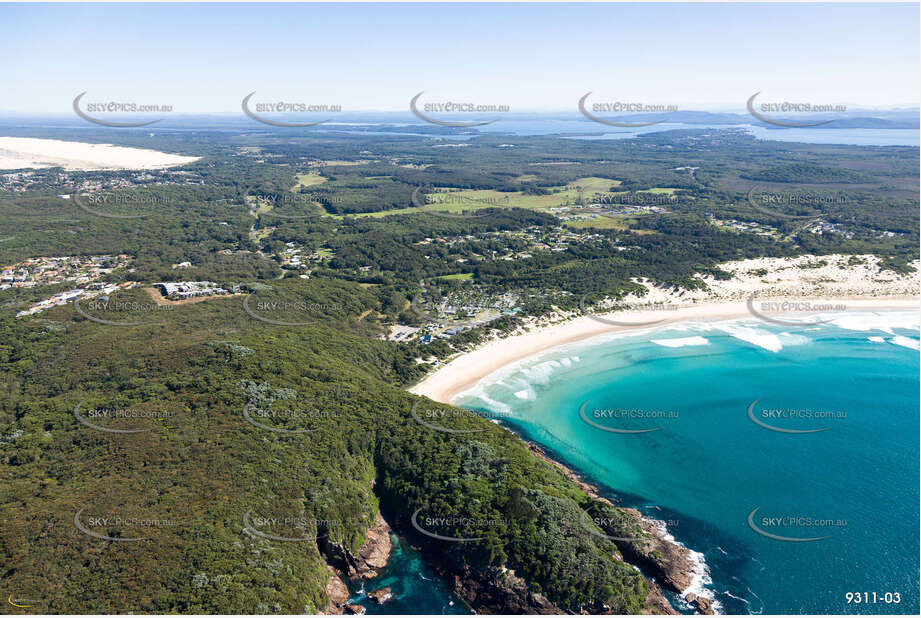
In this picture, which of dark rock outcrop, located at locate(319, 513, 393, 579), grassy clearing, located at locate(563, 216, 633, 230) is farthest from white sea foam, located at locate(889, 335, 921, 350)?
dark rock outcrop, located at locate(319, 513, 393, 579)

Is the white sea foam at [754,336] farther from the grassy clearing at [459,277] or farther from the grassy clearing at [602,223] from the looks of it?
the grassy clearing at [602,223]

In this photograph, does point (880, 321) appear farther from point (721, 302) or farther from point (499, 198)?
point (499, 198)

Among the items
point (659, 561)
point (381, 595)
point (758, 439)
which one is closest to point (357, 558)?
point (381, 595)

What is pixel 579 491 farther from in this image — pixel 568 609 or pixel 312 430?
pixel 312 430

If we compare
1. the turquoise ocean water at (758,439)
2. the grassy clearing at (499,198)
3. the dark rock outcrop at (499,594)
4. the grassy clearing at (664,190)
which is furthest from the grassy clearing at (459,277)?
the grassy clearing at (664,190)

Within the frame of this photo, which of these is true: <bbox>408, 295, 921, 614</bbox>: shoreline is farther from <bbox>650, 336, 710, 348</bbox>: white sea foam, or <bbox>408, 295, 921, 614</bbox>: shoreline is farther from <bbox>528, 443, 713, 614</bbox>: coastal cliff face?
<bbox>650, 336, 710, 348</bbox>: white sea foam

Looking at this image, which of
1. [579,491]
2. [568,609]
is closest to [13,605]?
[568,609]
